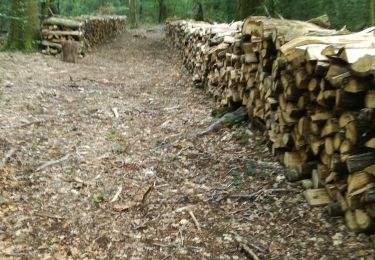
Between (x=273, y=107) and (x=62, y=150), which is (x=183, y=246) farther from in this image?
(x=62, y=150)

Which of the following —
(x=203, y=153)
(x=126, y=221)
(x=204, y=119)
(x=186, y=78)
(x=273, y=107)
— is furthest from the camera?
(x=186, y=78)

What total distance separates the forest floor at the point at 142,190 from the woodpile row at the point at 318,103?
223 millimetres

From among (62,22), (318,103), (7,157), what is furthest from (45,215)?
(62,22)

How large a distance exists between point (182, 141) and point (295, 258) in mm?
2822

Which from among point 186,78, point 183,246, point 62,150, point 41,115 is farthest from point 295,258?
point 186,78

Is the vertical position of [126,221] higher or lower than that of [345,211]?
lower

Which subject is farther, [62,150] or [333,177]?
[62,150]

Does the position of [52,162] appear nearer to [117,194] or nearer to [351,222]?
[117,194]

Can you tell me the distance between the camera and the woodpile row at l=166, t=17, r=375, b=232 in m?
3.36

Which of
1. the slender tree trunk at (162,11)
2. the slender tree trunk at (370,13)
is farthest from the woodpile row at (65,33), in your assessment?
the slender tree trunk at (162,11)

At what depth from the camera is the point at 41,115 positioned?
688 centimetres

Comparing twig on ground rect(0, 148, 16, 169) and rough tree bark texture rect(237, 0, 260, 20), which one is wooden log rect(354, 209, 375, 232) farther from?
rough tree bark texture rect(237, 0, 260, 20)

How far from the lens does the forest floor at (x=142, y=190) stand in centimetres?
370

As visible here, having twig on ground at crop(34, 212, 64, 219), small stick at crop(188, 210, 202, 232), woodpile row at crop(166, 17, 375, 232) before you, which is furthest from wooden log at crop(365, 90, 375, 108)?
twig on ground at crop(34, 212, 64, 219)
